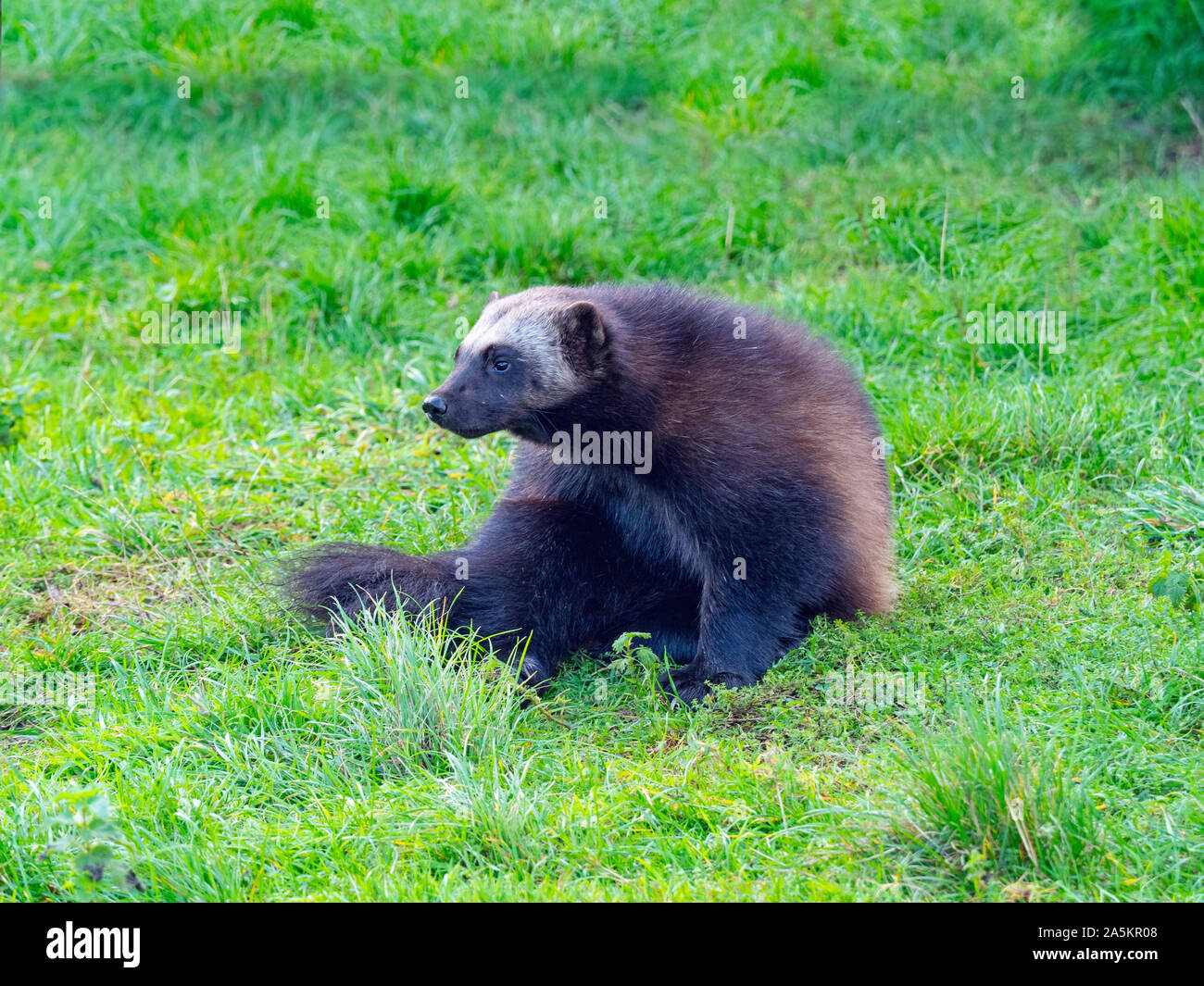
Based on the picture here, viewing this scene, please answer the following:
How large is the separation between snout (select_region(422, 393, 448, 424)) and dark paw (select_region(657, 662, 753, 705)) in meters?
1.11

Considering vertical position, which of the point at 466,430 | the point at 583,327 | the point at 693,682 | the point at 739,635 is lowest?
the point at 693,682

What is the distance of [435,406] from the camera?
4.35m

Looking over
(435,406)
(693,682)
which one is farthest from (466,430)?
(693,682)

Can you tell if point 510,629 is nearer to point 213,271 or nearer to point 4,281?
point 213,271

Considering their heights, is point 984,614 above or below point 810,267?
below

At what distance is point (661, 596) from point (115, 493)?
7.89ft

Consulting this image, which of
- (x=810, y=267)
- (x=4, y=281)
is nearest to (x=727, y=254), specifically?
(x=810, y=267)

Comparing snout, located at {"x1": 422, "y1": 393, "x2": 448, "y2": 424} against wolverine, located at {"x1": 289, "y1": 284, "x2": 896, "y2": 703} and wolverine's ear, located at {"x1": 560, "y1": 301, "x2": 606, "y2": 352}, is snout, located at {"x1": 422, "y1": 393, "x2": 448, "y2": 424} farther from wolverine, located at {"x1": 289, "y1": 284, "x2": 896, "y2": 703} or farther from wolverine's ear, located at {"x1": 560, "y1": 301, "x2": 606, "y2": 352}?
wolverine's ear, located at {"x1": 560, "y1": 301, "x2": 606, "y2": 352}

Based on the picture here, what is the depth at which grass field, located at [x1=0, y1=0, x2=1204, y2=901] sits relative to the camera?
3.16 meters

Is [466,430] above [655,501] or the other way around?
above

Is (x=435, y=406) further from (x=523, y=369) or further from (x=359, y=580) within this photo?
(x=359, y=580)

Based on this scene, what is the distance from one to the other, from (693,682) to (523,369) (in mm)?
1175

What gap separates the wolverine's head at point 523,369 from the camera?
14.5 ft
